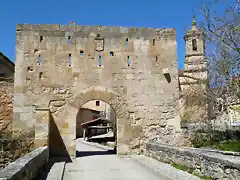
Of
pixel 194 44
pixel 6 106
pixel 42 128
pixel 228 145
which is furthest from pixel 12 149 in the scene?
pixel 194 44

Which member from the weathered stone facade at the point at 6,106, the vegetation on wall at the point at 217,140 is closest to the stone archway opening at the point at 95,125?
the vegetation on wall at the point at 217,140

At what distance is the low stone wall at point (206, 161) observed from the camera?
5677 millimetres

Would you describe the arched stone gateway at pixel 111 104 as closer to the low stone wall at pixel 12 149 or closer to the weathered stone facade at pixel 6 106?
the low stone wall at pixel 12 149

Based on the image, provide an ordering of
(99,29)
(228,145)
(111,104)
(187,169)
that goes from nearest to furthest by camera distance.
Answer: (187,169) → (111,104) → (99,29) → (228,145)

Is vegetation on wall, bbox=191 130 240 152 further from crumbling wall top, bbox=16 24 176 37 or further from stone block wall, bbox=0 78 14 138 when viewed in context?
stone block wall, bbox=0 78 14 138

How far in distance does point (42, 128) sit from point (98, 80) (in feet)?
12.2

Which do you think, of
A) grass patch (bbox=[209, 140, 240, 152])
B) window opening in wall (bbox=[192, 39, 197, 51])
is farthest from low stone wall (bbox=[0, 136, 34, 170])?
window opening in wall (bbox=[192, 39, 197, 51])

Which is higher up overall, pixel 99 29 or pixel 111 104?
pixel 99 29

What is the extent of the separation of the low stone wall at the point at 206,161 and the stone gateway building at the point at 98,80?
9.90 ft

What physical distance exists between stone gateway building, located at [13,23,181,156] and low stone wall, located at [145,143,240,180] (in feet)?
9.90

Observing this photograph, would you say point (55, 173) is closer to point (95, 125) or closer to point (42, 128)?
point (42, 128)

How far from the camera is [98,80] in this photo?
1359 cm

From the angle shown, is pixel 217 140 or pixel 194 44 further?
pixel 194 44

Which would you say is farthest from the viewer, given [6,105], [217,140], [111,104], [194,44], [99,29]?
[194,44]
